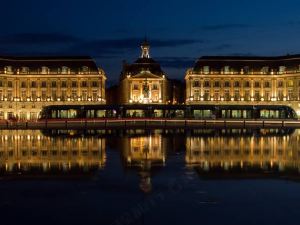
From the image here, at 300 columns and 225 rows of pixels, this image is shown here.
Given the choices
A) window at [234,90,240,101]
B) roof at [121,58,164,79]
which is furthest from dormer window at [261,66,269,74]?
roof at [121,58,164,79]

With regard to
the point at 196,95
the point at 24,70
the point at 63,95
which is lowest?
the point at 196,95

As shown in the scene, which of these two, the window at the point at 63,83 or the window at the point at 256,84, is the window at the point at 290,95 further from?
the window at the point at 63,83

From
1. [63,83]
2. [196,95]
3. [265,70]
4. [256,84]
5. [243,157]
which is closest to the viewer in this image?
[243,157]

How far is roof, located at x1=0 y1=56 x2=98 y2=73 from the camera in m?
135

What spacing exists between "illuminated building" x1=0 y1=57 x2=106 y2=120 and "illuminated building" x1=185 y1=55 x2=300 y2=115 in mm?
27818

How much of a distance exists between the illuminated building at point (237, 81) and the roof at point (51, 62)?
30.0 meters

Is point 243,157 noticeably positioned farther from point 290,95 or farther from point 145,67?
point 145,67

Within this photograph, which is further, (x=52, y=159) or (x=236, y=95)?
(x=236, y=95)

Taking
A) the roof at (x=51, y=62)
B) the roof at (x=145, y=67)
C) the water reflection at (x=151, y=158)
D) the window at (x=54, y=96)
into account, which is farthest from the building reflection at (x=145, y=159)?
the roof at (x=145, y=67)

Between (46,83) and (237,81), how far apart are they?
175 feet

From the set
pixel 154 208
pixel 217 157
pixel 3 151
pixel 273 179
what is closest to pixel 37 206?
pixel 154 208

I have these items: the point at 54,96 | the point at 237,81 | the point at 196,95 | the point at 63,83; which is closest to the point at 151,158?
the point at 63,83

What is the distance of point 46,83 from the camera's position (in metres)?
136

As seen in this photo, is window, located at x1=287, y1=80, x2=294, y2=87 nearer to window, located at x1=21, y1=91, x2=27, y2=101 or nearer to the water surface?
window, located at x1=21, y1=91, x2=27, y2=101
